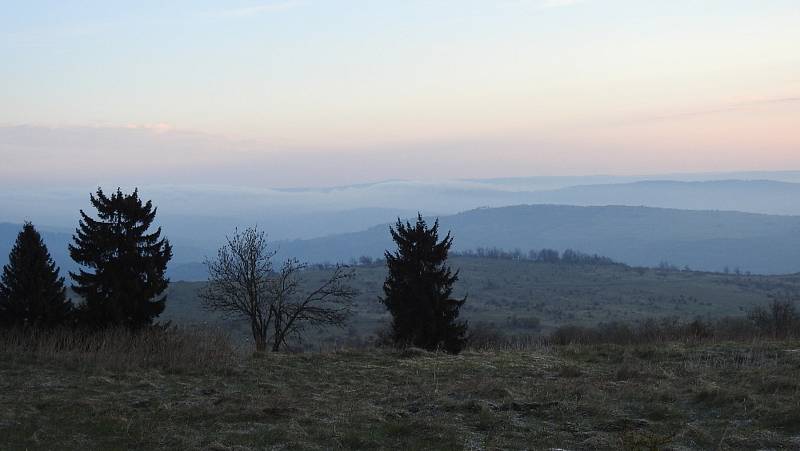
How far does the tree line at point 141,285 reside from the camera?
18234 millimetres

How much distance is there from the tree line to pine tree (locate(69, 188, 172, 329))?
3cm

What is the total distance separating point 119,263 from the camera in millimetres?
19078

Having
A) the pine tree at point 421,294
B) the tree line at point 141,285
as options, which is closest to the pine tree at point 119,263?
the tree line at point 141,285

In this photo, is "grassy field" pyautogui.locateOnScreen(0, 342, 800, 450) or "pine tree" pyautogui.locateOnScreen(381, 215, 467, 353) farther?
"pine tree" pyautogui.locateOnScreen(381, 215, 467, 353)

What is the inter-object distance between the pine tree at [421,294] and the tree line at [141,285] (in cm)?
4

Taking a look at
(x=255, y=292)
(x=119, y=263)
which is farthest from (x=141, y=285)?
(x=255, y=292)

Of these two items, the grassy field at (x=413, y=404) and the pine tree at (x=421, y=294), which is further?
the pine tree at (x=421, y=294)

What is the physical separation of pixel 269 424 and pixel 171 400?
243 cm

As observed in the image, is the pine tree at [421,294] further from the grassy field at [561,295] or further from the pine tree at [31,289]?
the grassy field at [561,295]

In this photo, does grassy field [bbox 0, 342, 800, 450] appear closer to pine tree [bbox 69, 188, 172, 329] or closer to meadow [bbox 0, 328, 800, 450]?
meadow [bbox 0, 328, 800, 450]

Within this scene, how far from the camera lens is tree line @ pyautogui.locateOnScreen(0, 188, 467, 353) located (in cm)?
1823

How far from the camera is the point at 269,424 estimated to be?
8867 mm

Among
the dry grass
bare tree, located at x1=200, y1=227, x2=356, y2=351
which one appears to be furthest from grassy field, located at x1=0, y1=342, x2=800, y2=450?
bare tree, located at x1=200, y1=227, x2=356, y2=351

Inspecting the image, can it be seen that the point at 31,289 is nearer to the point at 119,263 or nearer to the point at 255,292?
the point at 119,263
